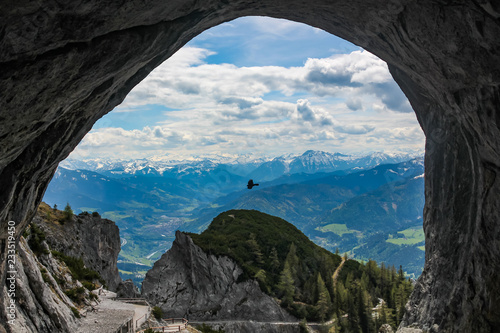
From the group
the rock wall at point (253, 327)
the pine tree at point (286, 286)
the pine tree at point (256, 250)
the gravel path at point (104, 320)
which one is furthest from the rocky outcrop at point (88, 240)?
the pine tree at point (286, 286)

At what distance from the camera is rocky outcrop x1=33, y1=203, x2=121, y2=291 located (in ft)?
149

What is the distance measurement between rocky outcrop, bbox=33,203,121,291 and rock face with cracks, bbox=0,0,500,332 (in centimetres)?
3197

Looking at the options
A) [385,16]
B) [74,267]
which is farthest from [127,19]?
[74,267]

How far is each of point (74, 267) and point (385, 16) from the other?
44353 millimetres

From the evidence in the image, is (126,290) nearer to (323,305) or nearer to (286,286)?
(286,286)

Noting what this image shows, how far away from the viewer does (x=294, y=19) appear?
20.9 meters

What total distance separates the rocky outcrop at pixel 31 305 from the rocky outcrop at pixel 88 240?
2341 cm

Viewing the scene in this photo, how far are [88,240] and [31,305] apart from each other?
36.5m

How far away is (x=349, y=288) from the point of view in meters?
78.4

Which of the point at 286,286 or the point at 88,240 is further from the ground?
the point at 88,240

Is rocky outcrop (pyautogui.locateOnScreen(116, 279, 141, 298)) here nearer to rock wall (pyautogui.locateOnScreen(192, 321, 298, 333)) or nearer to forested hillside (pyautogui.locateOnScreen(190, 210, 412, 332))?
rock wall (pyautogui.locateOnScreen(192, 321, 298, 333))

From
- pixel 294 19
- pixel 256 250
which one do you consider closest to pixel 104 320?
pixel 294 19

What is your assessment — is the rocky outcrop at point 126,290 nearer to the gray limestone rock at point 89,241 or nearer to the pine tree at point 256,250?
the gray limestone rock at point 89,241

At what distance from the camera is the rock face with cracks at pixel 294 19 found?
9586 millimetres
